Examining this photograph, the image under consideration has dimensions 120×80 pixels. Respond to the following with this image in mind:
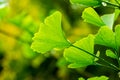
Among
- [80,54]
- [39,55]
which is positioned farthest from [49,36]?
[39,55]

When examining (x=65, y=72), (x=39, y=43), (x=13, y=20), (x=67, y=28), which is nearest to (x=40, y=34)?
(x=39, y=43)

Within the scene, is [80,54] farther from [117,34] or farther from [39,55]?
[39,55]

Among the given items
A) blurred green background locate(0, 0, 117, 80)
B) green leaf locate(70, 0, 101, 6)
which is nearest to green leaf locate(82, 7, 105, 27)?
green leaf locate(70, 0, 101, 6)

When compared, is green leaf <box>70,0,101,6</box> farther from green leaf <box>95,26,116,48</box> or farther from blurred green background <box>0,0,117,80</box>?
blurred green background <box>0,0,117,80</box>

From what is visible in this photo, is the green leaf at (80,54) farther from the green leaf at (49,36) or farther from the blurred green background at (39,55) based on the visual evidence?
the blurred green background at (39,55)

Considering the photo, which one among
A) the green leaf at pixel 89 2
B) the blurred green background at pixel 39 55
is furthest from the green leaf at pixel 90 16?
the blurred green background at pixel 39 55

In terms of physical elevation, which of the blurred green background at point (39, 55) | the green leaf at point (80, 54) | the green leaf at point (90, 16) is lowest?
the blurred green background at point (39, 55)
